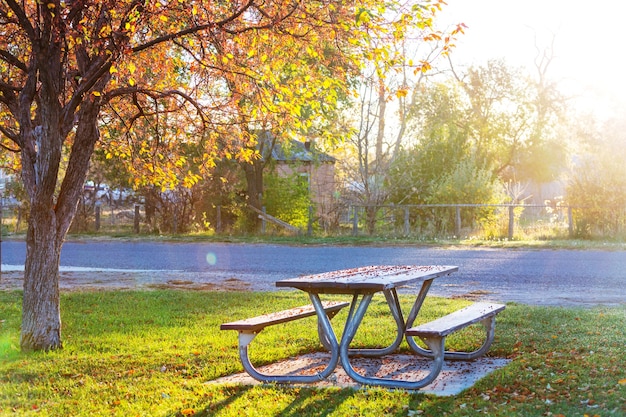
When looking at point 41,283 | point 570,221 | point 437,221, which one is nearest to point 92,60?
point 41,283

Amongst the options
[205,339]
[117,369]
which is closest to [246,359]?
[117,369]

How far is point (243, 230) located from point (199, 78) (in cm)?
1947

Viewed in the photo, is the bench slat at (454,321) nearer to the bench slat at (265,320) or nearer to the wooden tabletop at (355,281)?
the wooden tabletop at (355,281)

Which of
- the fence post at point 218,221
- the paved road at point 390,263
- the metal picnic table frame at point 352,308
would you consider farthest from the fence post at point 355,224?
the metal picnic table frame at point 352,308

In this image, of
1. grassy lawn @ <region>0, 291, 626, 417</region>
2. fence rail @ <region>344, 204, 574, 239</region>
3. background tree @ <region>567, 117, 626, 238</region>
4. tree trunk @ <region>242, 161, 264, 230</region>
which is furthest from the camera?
tree trunk @ <region>242, 161, 264, 230</region>

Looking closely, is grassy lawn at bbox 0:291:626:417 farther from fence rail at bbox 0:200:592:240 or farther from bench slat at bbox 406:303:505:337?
fence rail at bbox 0:200:592:240

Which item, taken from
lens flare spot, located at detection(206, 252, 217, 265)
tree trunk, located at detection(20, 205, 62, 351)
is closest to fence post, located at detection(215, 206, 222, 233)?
lens flare spot, located at detection(206, 252, 217, 265)

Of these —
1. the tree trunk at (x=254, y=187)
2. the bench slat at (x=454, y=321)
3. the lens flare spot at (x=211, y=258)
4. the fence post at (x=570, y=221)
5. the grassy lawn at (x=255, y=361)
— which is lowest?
the grassy lawn at (x=255, y=361)

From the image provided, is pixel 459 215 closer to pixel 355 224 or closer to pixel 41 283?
pixel 355 224

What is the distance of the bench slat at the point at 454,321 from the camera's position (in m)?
5.90

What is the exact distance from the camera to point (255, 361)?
7.23m

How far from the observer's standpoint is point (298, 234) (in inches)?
1045

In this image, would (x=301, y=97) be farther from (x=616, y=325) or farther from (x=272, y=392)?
(x=616, y=325)

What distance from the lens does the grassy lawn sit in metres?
5.57
